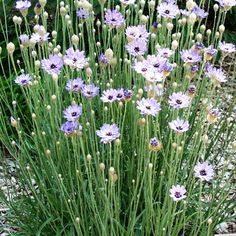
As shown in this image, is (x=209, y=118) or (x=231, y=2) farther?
(x=231, y=2)

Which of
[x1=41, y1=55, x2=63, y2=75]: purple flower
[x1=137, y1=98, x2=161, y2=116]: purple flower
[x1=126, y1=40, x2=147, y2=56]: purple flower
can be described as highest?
[x1=126, y1=40, x2=147, y2=56]: purple flower

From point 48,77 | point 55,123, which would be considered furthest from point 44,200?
point 48,77

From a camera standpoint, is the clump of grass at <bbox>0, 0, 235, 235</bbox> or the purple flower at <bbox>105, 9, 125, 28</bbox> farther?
the purple flower at <bbox>105, 9, 125, 28</bbox>

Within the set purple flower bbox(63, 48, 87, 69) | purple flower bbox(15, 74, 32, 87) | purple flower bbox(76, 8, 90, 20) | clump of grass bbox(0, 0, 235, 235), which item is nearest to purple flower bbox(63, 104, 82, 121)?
clump of grass bbox(0, 0, 235, 235)

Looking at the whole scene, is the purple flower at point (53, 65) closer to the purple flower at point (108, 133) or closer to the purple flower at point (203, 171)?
the purple flower at point (108, 133)

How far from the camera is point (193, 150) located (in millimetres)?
2145

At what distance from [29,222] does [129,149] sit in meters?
0.54

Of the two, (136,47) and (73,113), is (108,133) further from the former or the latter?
(136,47)

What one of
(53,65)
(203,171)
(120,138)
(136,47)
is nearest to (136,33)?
(136,47)

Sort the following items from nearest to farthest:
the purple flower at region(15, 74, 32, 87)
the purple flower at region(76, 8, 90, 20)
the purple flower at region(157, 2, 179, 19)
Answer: the purple flower at region(15, 74, 32, 87) < the purple flower at region(157, 2, 179, 19) < the purple flower at region(76, 8, 90, 20)

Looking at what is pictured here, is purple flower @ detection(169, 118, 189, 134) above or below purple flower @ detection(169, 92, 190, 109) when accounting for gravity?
below

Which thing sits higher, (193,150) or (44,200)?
(193,150)

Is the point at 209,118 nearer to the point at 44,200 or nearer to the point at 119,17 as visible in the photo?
the point at 119,17

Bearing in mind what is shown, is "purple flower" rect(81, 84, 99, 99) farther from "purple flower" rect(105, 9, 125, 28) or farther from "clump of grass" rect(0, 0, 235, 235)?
"purple flower" rect(105, 9, 125, 28)
